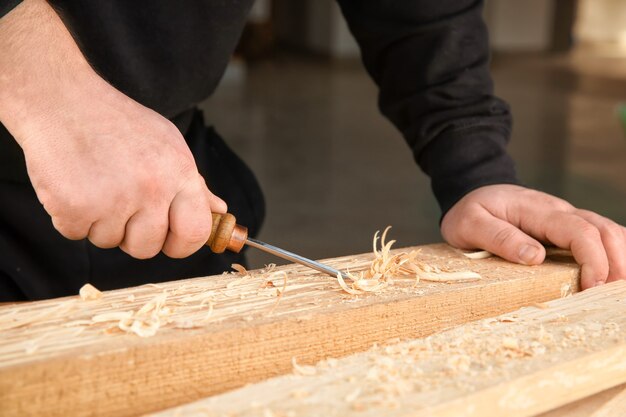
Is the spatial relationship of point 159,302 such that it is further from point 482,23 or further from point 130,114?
point 482,23

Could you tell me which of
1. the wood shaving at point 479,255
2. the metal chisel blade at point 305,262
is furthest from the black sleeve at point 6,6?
the wood shaving at point 479,255

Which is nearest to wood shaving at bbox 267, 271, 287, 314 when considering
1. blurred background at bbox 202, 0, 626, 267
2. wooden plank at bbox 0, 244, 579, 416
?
wooden plank at bbox 0, 244, 579, 416

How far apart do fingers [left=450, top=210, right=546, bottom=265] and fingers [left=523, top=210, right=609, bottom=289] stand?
5cm

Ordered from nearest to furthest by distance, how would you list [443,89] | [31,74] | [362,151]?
[31,74]
[443,89]
[362,151]

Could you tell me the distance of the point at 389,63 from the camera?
1878mm

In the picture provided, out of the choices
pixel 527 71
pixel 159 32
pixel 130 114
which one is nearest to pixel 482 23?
pixel 159 32

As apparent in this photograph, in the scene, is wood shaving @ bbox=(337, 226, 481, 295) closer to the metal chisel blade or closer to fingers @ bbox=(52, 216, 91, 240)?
the metal chisel blade

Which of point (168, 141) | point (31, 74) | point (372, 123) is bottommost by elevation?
point (372, 123)

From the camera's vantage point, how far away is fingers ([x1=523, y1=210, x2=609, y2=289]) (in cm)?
139

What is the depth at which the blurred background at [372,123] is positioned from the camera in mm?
5457

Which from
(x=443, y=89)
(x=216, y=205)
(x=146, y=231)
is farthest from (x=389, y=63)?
(x=146, y=231)

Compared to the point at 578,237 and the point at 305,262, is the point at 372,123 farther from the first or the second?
the point at 305,262

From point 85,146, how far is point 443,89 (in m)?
0.95

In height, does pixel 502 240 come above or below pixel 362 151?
above
